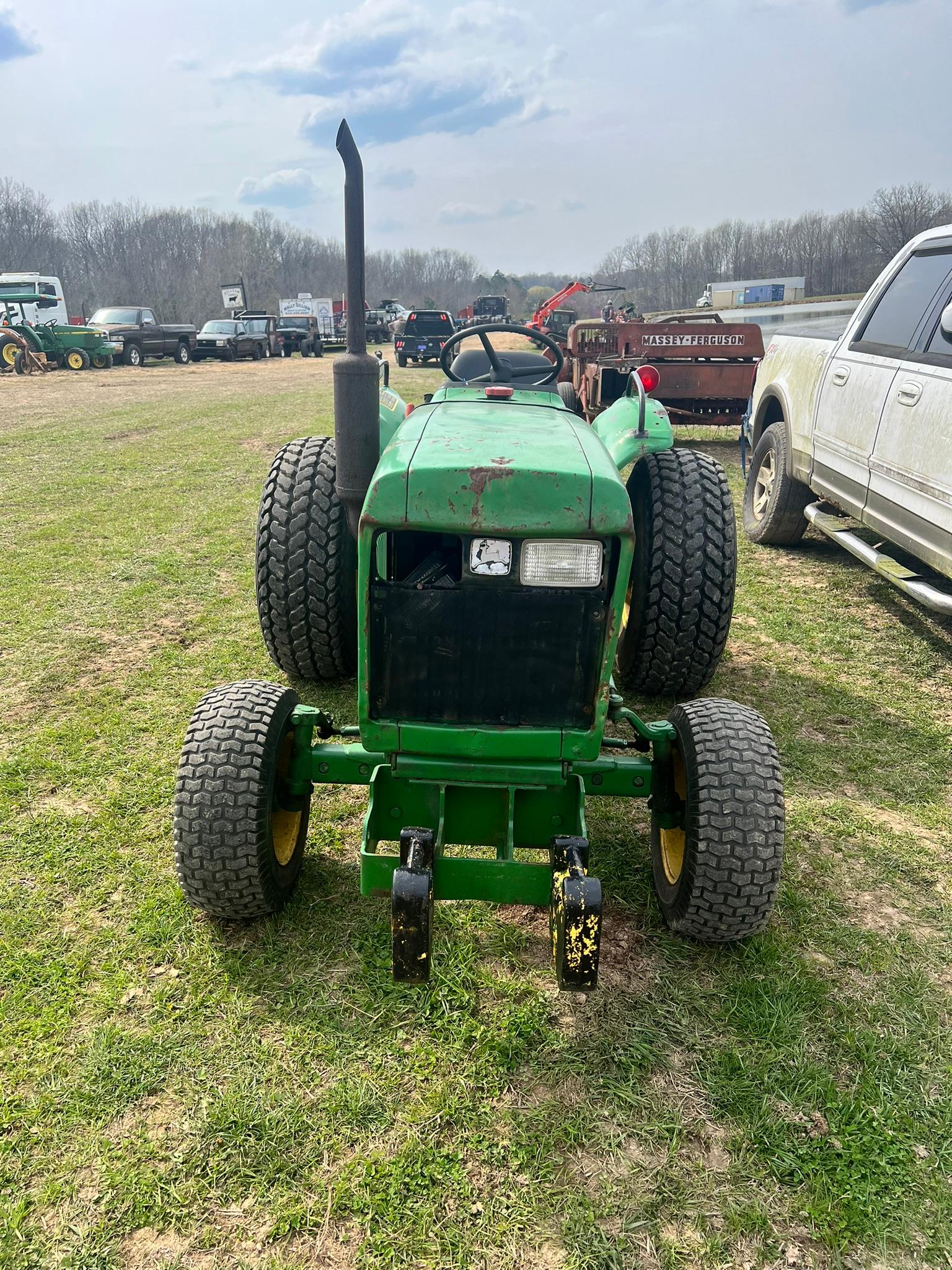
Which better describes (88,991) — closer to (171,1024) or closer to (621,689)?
(171,1024)

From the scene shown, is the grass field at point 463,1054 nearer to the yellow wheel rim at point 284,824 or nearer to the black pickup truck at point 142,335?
the yellow wheel rim at point 284,824

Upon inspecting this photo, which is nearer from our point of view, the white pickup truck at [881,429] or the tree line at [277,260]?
the white pickup truck at [881,429]

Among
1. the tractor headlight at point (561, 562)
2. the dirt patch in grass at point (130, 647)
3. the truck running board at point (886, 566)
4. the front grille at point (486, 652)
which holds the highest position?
the tractor headlight at point (561, 562)

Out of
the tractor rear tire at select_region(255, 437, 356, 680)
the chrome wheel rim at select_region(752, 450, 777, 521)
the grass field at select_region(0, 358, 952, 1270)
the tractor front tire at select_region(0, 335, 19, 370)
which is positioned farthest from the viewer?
the tractor front tire at select_region(0, 335, 19, 370)

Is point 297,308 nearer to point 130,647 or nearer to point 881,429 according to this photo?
point 130,647

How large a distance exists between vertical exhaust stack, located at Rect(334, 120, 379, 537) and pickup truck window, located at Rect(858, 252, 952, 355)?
356 cm

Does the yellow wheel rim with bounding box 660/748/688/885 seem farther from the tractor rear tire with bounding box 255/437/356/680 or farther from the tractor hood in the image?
the tractor rear tire with bounding box 255/437/356/680

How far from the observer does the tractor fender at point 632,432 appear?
3.65m

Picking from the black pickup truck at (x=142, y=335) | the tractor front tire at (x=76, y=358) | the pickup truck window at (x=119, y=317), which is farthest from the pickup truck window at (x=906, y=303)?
the pickup truck window at (x=119, y=317)

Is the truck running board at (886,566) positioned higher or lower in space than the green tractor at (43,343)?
lower

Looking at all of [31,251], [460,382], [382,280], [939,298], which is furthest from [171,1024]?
[382,280]

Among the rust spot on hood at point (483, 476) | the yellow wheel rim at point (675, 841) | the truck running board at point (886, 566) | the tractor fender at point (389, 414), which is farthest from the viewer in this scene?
the truck running board at point (886, 566)

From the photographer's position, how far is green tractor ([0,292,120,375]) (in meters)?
23.0

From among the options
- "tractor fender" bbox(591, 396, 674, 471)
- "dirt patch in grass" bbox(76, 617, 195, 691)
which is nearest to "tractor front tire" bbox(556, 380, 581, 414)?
"tractor fender" bbox(591, 396, 674, 471)
